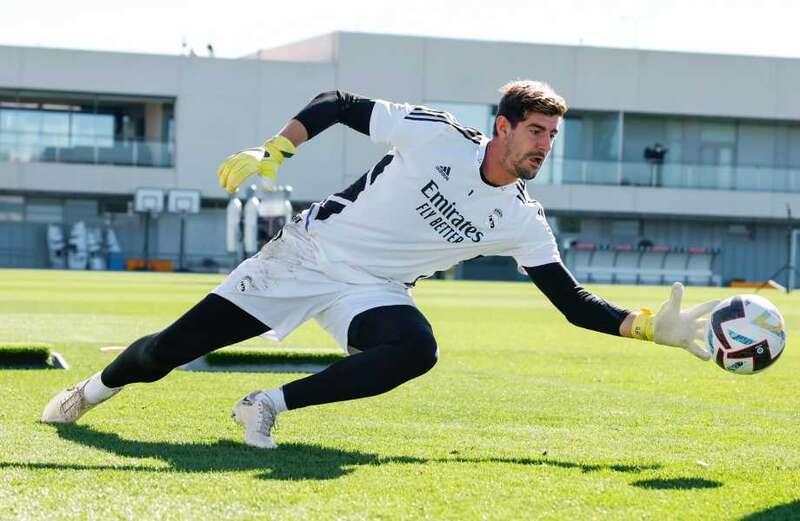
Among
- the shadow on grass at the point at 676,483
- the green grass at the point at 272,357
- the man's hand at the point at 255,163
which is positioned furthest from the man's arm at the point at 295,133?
the green grass at the point at 272,357

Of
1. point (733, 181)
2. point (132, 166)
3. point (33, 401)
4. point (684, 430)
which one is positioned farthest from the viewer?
point (733, 181)

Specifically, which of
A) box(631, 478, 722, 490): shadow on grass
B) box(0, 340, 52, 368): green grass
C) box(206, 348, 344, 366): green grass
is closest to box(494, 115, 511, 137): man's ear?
box(631, 478, 722, 490): shadow on grass

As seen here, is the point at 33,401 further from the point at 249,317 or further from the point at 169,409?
the point at 249,317

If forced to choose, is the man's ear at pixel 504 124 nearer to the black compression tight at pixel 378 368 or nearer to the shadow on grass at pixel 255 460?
the black compression tight at pixel 378 368

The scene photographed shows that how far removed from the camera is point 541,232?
6617 mm

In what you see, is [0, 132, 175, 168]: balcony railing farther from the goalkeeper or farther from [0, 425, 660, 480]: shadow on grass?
[0, 425, 660, 480]: shadow on grass

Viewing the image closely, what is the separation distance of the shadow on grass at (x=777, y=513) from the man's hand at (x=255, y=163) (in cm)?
266

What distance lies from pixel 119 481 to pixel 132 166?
1978 inches

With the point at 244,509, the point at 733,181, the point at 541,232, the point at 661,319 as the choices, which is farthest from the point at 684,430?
the point at 733,181

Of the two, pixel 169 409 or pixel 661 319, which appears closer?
pixel 661 319

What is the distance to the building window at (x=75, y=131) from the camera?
53562 millimetres

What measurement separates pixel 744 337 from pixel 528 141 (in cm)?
142

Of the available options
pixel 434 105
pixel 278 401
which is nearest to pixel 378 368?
pixel 278 401

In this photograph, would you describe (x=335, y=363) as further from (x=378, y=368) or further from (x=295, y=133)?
(x=295, y=133)
